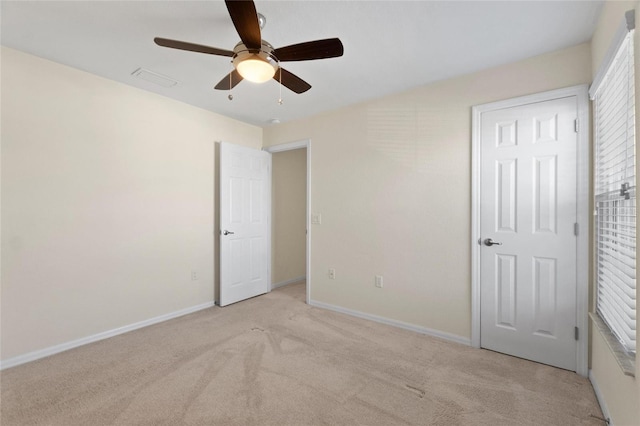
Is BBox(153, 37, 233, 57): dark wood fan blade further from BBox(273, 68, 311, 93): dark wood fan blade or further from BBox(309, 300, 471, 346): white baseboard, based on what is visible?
BBox(309, 300, 471, 346): white baseboard

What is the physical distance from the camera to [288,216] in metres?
5.04

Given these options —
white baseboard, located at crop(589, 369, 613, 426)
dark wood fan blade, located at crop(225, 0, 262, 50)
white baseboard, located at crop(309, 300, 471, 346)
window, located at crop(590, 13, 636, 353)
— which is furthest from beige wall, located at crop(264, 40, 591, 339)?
dark wood fan blade, located at crop(225, 0, 262, 50)

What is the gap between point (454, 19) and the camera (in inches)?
76.6

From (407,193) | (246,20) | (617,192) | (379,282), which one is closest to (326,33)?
(246,20)

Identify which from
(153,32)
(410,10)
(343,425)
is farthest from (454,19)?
(343,425)

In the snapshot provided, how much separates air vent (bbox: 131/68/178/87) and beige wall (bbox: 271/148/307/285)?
2.07 metres

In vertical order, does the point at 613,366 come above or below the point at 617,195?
below

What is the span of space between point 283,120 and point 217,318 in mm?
2683

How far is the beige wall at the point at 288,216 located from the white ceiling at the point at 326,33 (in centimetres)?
215

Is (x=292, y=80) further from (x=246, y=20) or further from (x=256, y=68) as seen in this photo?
(x=246, y=20)

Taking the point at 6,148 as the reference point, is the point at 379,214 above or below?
below

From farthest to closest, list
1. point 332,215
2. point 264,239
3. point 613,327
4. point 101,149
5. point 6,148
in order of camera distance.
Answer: point 264,239
point 332,215
point 101,149
point 6,148
point 613,327

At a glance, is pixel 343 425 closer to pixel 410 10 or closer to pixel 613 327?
pixel 613 327

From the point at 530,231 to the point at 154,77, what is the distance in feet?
11.9
